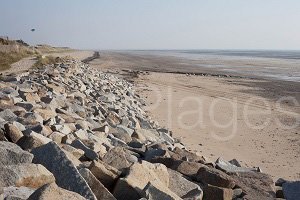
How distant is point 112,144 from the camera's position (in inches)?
226

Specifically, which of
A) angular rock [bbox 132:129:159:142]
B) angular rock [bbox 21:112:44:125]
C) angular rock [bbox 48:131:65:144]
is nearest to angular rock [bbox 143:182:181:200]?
angular rock [bbox 48:131:65:144]

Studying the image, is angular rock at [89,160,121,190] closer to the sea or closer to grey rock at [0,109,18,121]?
grey rock at [0,109,18,121]

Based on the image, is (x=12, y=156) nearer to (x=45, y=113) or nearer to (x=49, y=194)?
(x=49, y=194)

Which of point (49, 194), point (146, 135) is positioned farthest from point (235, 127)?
point (49, 194)

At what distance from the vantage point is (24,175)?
2939 mm

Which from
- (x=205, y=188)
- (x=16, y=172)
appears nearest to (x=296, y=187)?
(x=205, y=188)

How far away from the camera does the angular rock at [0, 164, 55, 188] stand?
2.88m

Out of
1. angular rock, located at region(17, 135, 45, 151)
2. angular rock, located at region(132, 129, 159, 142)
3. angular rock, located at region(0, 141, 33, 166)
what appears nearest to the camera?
angular rock, located at region(0, 141, 33, 166)

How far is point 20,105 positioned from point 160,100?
974cm

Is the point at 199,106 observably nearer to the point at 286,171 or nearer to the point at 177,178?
the point at 286,171

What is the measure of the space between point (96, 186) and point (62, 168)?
11.9 inches

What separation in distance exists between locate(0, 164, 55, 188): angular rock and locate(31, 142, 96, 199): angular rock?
13 centimetres

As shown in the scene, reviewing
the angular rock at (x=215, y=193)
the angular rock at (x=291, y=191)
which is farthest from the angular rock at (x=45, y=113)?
the angular rock at (x=291, y=191)

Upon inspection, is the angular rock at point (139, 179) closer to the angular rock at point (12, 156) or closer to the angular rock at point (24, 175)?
the angular rock at point (24, 175)
